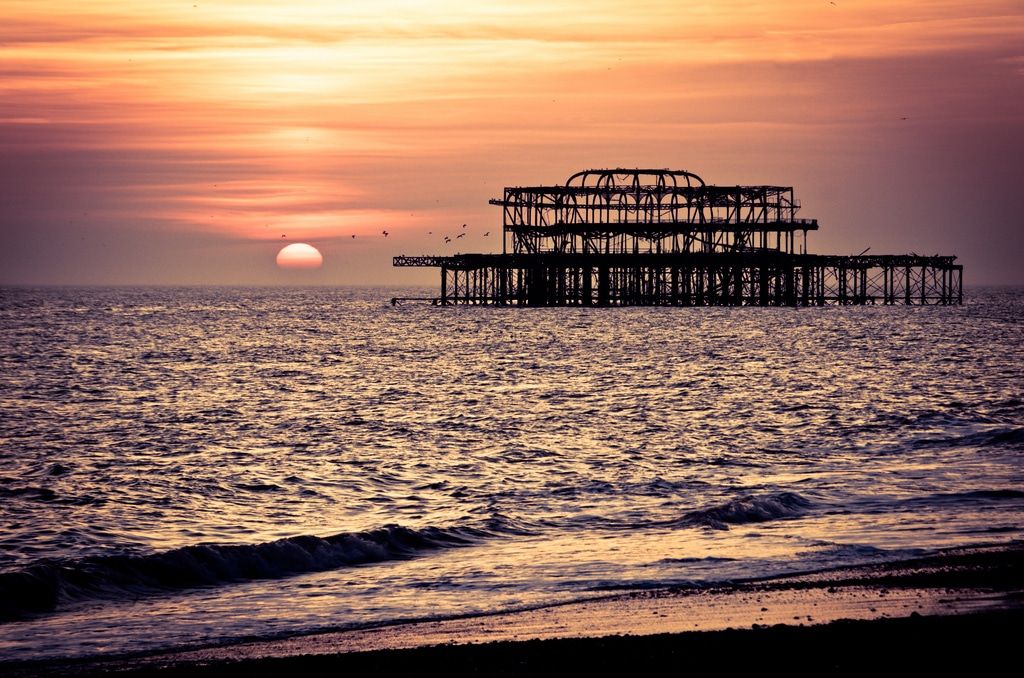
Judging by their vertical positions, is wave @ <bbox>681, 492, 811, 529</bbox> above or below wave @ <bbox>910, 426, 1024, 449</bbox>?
below

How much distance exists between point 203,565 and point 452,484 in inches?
281

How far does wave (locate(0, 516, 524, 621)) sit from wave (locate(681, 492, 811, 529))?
8.69 feet

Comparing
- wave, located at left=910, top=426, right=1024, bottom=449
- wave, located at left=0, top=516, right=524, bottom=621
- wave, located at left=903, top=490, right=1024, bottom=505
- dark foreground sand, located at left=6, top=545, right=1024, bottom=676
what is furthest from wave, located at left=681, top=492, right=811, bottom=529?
wave, located at left=910, top=426, right=1024, bottom=449

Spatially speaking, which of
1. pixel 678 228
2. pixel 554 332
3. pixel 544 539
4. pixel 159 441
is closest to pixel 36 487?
pixel 159 441

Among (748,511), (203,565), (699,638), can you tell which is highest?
(699,638)

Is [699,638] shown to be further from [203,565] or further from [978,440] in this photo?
[978,440]

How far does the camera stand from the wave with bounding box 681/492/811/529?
17.7 m

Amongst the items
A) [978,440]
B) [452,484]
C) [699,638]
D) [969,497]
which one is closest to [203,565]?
[699,638]

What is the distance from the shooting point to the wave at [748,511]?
17.7 metres

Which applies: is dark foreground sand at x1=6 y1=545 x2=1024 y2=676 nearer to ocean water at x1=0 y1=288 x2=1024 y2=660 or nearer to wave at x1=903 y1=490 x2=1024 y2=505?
ocean water at x1=0 y1=288 x2=1024 y2=660

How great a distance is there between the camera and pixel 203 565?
15.1 meters

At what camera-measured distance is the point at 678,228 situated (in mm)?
110938

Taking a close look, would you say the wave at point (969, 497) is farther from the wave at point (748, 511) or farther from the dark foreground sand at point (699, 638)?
the dark foreground sand at point (699, 638)

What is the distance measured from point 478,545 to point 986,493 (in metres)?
8.08
